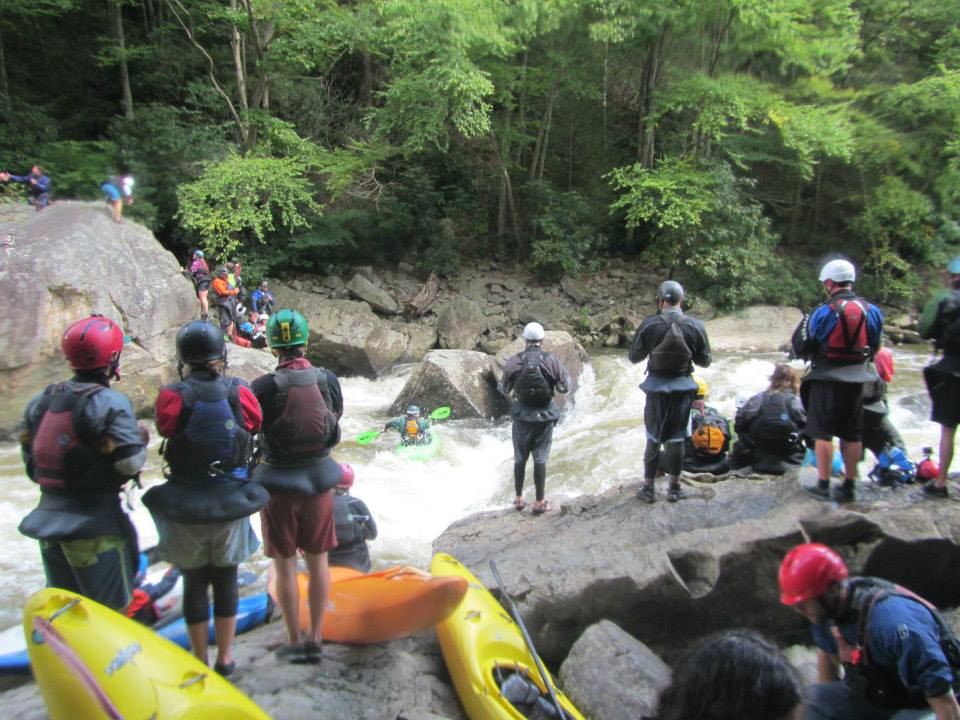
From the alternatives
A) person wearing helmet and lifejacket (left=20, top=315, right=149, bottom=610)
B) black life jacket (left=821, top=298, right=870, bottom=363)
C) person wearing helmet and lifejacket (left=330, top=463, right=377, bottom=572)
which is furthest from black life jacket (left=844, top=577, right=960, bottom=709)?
person wearing helmet and lifejacket (left=20, top=315, right=149, bottom=610)

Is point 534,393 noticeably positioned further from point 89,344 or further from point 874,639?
point 89,344

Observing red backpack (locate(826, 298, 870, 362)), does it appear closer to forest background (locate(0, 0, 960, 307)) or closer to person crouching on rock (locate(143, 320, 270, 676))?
person crouching on rock (locate(143, 320, 270, 676))

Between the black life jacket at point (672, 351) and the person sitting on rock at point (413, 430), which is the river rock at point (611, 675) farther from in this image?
the person sitting on rock at point (413, 430)

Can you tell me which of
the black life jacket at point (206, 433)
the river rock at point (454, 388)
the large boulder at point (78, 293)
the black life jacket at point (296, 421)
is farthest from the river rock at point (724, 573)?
the large boulder at point (78, 293)

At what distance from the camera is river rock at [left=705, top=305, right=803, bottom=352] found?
12.8 meters

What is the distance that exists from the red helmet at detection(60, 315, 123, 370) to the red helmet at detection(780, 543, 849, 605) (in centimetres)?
252

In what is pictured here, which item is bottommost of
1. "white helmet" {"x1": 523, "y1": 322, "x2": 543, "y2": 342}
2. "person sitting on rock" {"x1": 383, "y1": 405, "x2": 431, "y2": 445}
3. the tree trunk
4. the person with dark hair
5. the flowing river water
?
the flowing river water

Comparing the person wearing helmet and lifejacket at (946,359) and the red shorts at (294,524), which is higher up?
the person wearing helmet and lifejacket at (946,359)

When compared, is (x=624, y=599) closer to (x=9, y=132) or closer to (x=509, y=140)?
(x=509, y=140)

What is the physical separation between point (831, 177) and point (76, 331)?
57.7 ft

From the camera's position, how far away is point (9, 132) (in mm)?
12219

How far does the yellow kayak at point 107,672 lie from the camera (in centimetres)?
195

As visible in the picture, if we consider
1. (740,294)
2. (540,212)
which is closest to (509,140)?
(540,212)

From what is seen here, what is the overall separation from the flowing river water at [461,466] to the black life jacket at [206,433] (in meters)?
1.71
